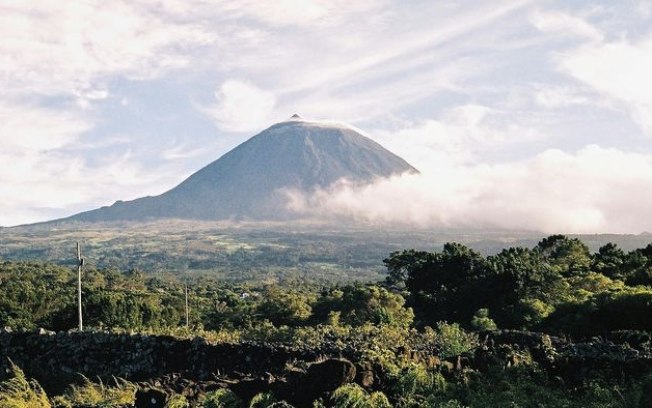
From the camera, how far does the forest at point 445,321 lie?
26.7 feet

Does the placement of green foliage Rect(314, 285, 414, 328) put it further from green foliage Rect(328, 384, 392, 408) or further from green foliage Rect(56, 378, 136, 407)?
green foliage Rect(328, 384, 392, 408)

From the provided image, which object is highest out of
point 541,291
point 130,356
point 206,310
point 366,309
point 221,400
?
point 221,400

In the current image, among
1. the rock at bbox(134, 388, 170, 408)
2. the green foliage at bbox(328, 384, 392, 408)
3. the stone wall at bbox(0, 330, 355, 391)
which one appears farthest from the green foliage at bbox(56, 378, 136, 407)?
the green foliage at bbox(328, 384, 392, 408)

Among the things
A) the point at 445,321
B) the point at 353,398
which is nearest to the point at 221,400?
the point at 353,398

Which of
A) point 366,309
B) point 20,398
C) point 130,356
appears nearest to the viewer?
point 20,398

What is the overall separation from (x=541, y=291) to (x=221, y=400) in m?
21.1

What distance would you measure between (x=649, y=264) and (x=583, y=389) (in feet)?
72.4

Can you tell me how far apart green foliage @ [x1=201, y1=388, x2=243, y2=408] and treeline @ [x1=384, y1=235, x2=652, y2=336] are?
37.3 ft

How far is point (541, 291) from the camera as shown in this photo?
26.6 meters

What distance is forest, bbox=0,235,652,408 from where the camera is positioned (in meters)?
8.12

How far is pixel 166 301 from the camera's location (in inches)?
1880

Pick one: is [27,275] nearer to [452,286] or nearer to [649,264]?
[452,286]

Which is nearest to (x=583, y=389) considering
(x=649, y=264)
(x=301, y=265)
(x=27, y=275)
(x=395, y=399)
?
(x=395, y=399)

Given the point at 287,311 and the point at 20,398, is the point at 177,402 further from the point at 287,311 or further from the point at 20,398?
the point at 287,311
